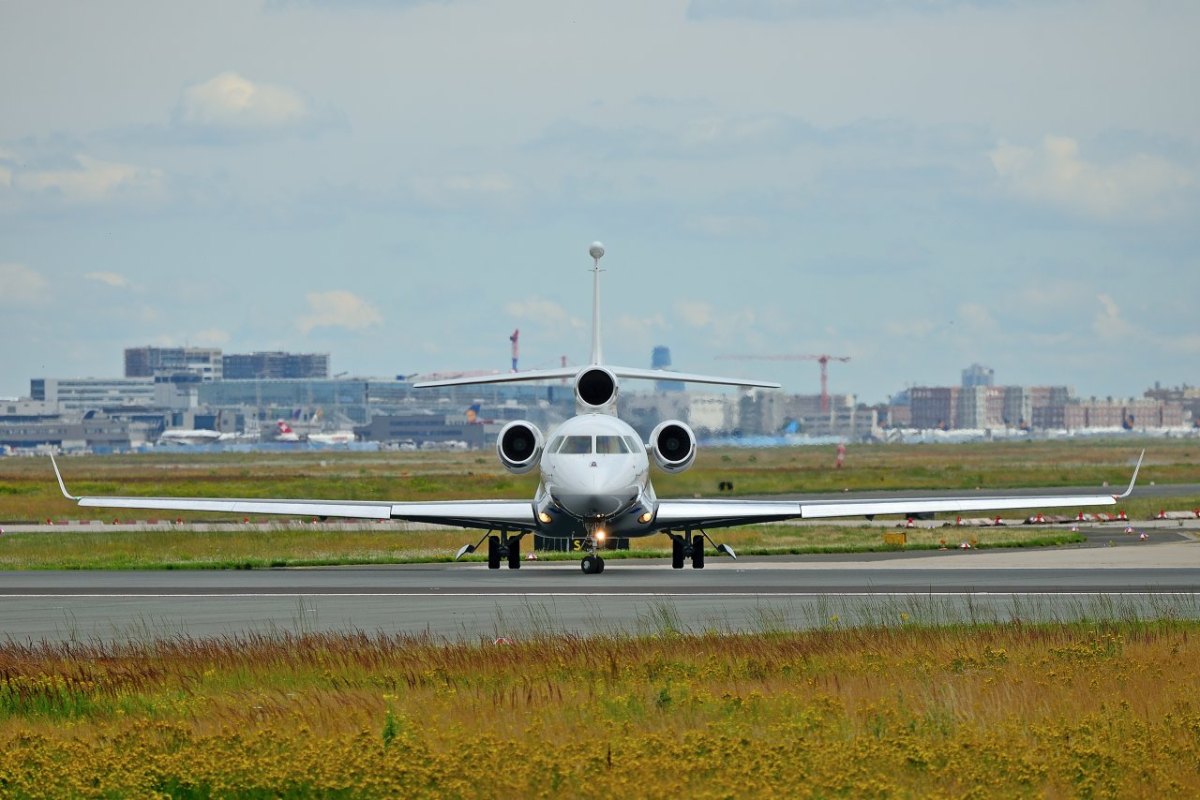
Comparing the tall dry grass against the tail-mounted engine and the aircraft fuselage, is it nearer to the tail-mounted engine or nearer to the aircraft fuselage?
the aircraft fuselage

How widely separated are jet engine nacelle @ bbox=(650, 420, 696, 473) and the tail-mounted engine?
63.3 inches

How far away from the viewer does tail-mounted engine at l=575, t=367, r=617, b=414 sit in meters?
38.7

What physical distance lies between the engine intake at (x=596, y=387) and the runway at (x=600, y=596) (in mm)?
3773

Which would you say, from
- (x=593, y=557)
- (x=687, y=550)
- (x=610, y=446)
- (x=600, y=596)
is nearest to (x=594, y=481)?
(x=610, y=446)

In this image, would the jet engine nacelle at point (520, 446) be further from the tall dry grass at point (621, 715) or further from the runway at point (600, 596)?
the tall dry grass at point (621, 715)

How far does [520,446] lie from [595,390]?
8.52 ft

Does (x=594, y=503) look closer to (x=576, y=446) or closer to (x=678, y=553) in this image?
(x=576, y=446)

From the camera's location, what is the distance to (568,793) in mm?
11758

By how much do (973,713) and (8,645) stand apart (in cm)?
1227

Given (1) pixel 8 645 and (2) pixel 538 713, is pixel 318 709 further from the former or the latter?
(1) pixel 8 645

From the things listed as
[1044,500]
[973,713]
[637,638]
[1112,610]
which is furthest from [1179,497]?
[973,713]

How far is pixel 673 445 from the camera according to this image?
125 ft

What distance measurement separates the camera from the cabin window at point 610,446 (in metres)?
35.8

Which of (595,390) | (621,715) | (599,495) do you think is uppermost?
(595,390)
